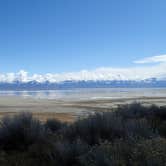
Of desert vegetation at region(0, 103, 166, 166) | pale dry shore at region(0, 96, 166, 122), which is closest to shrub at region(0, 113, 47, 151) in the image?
desert vegetation at region(0, 103, 166, 166)

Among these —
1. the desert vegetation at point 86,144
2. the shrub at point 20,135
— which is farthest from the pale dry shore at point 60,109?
the desert vegetation at point 86,144

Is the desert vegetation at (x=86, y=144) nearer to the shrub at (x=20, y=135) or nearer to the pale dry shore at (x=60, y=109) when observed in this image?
the shrub at (x=20, y=135)

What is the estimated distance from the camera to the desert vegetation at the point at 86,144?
171 inches

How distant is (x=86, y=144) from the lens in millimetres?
5824

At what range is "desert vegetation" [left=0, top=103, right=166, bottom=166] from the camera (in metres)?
4.33

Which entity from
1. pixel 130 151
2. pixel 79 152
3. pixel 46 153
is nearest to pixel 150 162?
pixel 130 151

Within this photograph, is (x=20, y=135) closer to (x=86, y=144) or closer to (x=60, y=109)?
(x=86, y=144)

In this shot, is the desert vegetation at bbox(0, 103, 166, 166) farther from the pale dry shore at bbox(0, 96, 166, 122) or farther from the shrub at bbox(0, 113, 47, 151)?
the pale dry shore at bbox(0, 96, 166, 122)

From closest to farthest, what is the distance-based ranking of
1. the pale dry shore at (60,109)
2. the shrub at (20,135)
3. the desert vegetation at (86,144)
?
the desert vegetation at (86,144) → the shrub at (20,135) → the pale dry shore at (60,109)

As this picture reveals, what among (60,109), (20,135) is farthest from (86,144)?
(60,109)

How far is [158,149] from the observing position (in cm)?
437

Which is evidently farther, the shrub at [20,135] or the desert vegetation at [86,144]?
the shrub at [20,135]

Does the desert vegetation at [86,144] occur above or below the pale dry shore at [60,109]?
above

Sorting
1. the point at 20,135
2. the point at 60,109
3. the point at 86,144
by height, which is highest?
the point at 86,144
